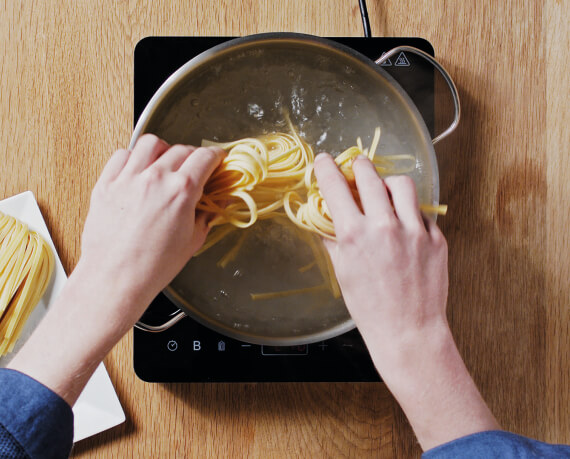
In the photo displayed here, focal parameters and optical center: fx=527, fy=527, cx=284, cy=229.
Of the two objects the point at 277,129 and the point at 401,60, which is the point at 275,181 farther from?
the point at 401,60

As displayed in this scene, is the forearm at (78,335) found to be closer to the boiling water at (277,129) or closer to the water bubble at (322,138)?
the boiling water at (277,129)

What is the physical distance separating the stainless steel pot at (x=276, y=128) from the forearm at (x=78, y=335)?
A: 0.29 ft

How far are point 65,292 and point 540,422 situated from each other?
23.9 inches

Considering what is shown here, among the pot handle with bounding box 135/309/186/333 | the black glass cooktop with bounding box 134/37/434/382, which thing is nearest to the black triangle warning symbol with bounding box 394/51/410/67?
the black glass cooktop with bounding box 134/37/434/382

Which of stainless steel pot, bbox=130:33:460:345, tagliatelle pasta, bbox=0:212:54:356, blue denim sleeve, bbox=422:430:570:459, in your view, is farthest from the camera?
tagliatelle pasta, bbox=0:212:54:356

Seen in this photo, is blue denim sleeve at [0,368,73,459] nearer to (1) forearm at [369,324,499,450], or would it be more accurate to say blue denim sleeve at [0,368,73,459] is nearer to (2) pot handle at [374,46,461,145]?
(1) forearm at [369,324,499,450]

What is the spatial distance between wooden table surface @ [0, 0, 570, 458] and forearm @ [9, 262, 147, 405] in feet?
0.72

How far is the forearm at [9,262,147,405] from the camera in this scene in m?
0.46

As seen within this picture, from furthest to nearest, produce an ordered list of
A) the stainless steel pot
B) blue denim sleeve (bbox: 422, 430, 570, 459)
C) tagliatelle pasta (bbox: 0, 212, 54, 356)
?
tagliatelle pasta (bbox: 0, 212, 54, 356) < the stainless steel pot < blue denim sleeve (bbox: 422, 430, 570, 459)

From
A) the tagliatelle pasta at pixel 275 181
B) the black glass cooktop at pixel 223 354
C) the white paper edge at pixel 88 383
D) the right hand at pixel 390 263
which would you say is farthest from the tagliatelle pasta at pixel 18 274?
the right hand at pixel 390 263

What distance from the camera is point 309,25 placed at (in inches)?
27.4

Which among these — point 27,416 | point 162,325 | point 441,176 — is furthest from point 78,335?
point 441,176

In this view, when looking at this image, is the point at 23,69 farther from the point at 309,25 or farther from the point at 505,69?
the point at 505,69

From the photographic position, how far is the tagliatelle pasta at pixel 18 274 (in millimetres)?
658
